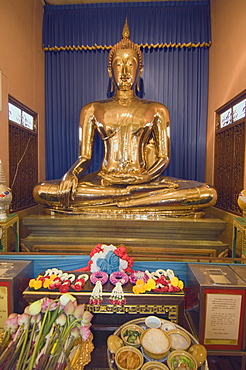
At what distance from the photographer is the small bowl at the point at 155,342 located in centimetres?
91

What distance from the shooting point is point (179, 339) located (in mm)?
1001

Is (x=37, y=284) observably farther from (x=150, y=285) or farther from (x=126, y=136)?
(x=126, y=136)

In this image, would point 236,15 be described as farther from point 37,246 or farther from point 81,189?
point 37,246

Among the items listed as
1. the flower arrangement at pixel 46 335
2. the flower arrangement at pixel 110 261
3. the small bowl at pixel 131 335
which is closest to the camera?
the flower arrangement at pixel 46 335

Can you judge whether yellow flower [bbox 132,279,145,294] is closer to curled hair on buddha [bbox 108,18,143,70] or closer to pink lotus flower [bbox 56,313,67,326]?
pink lotus flower [bbox 56,313,67,326]

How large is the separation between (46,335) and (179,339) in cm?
50

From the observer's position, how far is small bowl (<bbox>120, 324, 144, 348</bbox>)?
0.98 m

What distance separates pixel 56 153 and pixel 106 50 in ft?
5.36

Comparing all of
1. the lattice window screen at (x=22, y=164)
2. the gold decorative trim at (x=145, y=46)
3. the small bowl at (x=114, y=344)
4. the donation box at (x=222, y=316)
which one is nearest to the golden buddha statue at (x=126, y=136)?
the gold decorative trim at (x=145, y=46)

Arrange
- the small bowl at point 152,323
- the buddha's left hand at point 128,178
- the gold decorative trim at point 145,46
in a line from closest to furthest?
the small bowl at point 152,323
the buddha's left hand at point 128,178
the gold decorative trim at point 145,46

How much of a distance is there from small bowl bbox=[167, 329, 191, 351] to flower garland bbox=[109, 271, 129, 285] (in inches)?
15.6

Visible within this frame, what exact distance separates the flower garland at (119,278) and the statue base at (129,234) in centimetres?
91

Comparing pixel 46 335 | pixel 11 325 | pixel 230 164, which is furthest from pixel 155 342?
pixel 230 164

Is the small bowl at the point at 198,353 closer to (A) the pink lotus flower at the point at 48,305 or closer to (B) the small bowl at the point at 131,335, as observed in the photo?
(B) the small bowl at the point at 131,335
